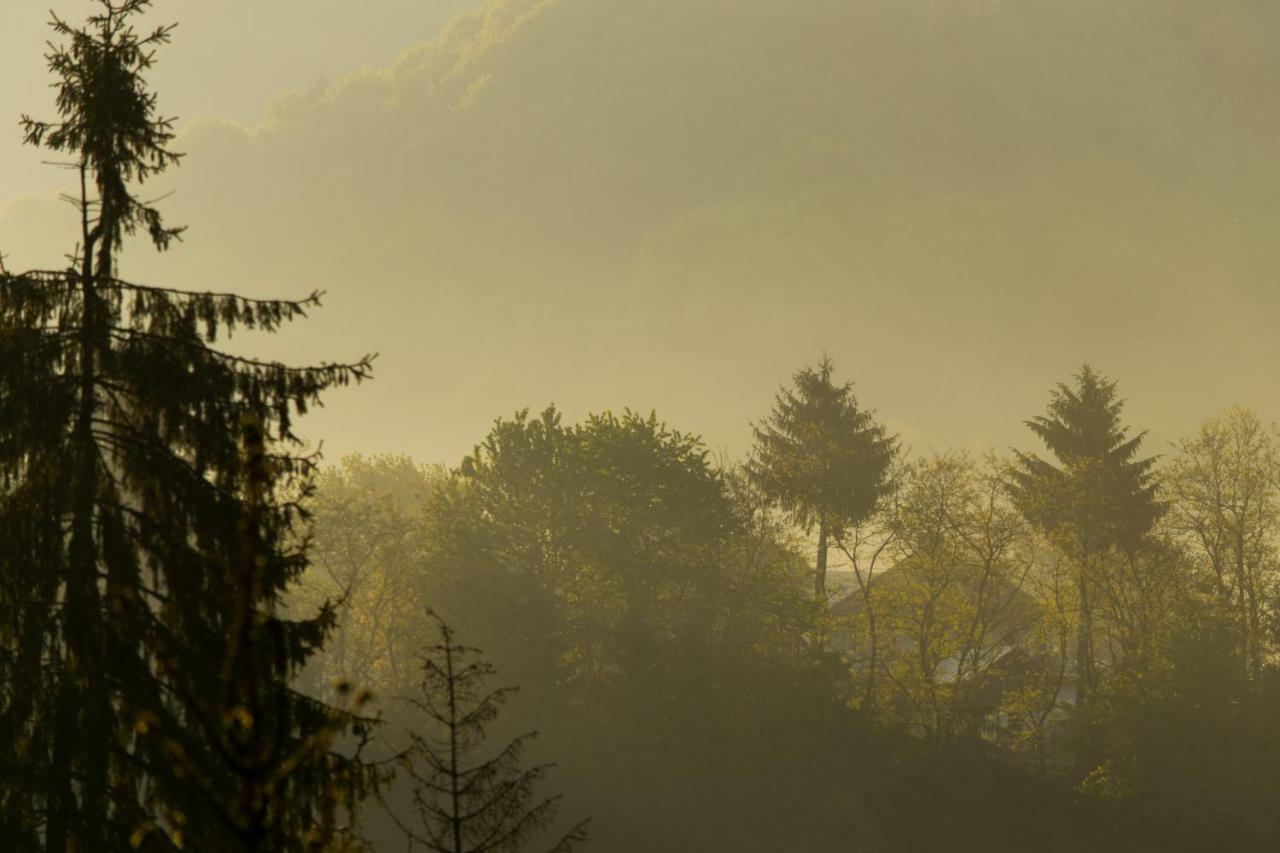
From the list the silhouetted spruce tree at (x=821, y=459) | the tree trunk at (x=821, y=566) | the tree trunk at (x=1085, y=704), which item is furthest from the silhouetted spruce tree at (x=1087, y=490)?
the tree trunk at (x=821, y=566)

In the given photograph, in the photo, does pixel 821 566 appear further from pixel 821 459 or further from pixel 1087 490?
pixel 1087 490

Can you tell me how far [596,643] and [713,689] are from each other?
5371 millimetres

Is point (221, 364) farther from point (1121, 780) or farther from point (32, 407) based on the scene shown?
point (1121, 780)

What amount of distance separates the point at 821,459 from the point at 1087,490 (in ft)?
41.9

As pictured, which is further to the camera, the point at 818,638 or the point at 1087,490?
the point at 1087,490

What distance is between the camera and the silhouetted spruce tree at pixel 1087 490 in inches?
1943

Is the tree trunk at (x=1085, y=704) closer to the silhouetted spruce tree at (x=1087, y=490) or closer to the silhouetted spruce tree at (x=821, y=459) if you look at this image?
the silhouetted spruce tree at (x=1087, y=490)

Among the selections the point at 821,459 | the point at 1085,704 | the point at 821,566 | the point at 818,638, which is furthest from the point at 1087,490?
the point at 818,638

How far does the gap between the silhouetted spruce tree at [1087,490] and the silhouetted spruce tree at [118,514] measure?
140 feet

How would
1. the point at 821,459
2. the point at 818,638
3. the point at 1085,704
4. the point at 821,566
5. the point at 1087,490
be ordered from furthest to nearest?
the point at 821,459
the point at 821,566
the point at 1087,490
the point at 818,638
the point at 1085,704

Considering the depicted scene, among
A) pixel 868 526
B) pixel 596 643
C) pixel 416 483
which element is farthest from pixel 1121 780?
Result: pixel 416 483

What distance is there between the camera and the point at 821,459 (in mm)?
58281

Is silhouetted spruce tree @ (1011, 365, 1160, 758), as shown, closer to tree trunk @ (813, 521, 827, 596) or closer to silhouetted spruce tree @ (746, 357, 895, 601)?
silhouetted spruce tree @ (746, 357, 895, 601)

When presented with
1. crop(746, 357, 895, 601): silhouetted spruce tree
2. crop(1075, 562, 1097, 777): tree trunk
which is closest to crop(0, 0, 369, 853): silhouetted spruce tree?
crop(746, 357, 895, 601): silhouetted spruce tree
